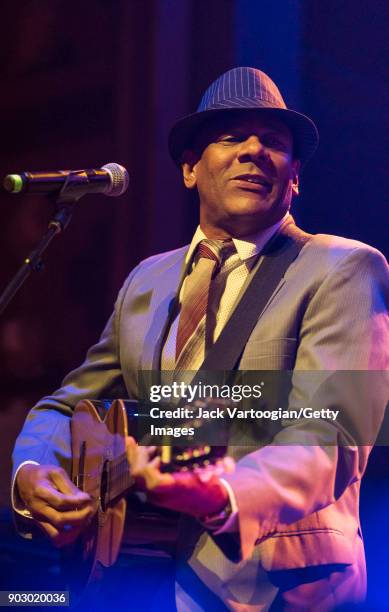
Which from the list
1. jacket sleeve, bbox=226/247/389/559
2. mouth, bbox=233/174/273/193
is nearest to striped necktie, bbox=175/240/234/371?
mouth, bbox=233/174/273/193

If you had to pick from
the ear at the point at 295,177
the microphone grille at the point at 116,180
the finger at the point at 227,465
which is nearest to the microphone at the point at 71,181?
the microphone grille at the point at 116,180

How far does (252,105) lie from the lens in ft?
8.44

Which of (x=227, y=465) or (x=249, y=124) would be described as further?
(x=249, y=124)

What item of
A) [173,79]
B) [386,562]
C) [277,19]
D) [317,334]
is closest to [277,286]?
[317,334]

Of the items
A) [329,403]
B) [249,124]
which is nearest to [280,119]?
[249,124]

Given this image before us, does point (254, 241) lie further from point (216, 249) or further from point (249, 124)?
point (249, 124)

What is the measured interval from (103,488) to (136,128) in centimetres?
209

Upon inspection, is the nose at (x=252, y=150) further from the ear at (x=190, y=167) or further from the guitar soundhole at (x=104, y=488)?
the guitar soundhole at (x=104, y=488)

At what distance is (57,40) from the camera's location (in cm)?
451

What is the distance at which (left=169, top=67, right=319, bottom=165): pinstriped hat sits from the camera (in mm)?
2595

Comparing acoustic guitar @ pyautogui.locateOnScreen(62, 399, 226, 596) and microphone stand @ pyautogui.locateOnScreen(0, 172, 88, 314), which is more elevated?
microphone stand @ pyautogui.locateOnScreen(0, 172, 88, 314)

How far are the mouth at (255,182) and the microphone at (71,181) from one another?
0.36 m

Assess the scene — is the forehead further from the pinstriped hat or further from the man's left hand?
the man's left hand

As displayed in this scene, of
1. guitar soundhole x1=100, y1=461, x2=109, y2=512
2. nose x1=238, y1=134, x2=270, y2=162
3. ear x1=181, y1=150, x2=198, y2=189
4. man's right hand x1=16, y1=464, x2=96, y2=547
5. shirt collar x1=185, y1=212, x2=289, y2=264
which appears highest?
nose x1=238, y1=134, x2=270, y2=162
